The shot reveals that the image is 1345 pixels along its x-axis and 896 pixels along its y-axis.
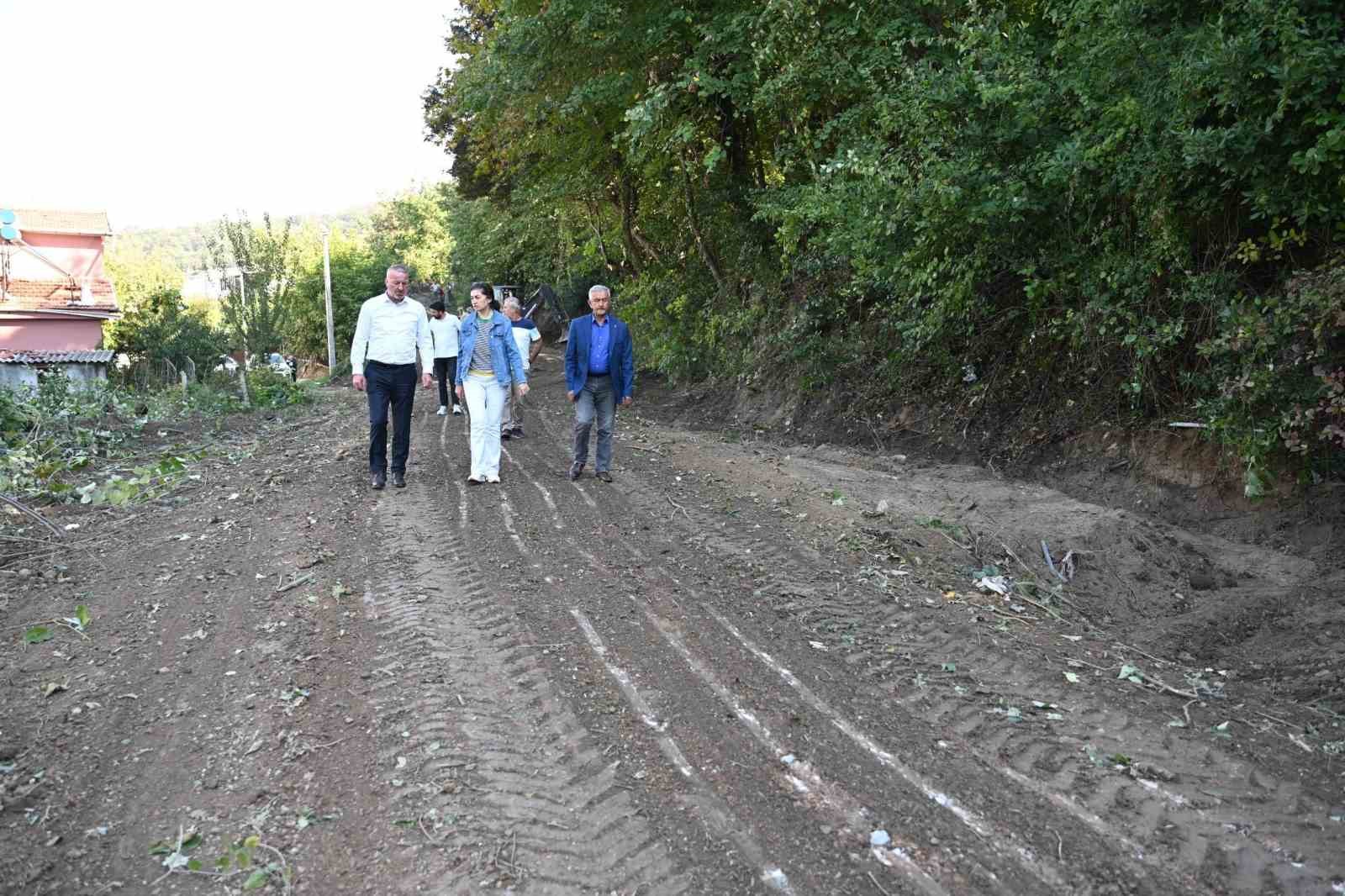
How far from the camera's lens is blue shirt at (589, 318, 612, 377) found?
9.35 m

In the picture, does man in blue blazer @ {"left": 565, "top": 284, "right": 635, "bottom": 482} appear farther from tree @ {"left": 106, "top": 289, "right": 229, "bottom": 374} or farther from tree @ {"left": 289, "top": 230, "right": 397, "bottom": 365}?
tree @ {"left": 289, "top": 230, "right": 397, "bottom": 365}

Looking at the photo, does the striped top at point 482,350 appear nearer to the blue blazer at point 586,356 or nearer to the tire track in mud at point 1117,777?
the blue blazer at point 586,356

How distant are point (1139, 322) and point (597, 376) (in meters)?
5.10

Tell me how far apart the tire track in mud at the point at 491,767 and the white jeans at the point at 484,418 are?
11.2ft

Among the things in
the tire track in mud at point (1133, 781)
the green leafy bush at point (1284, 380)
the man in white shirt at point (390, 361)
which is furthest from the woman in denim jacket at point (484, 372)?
the green leafy bush at point (1284, 380)

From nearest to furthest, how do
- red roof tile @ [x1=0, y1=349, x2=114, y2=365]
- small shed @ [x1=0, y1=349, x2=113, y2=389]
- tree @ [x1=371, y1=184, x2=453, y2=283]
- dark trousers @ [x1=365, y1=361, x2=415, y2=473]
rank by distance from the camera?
dark trousers @ [x1=365, y1=361, x2=415, y2=473]
small shed @ [x1=0, y1=349, x2=113, y2=389]
red roof tile @ [x1=0, y1=349, x2=114, y2=365]
tree @ [x1=371, y1=184, x2=453, y2=283]

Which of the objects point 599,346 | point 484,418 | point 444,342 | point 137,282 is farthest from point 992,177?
point 137,282

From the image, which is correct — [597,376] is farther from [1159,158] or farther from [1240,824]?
[1240,824]

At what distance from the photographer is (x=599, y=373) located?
9.43 meters

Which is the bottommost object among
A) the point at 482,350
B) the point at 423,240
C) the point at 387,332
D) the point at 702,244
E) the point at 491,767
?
the point at 491,767

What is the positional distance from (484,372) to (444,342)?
4.59m

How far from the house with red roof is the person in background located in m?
22.0

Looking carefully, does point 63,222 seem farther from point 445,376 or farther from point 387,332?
point 387,332

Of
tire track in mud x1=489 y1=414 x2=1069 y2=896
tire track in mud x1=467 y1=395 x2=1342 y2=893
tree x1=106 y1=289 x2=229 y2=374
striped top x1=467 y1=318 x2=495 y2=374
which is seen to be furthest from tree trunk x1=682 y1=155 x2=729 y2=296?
tree x1=106 y1=289 x2=229 y2=374
